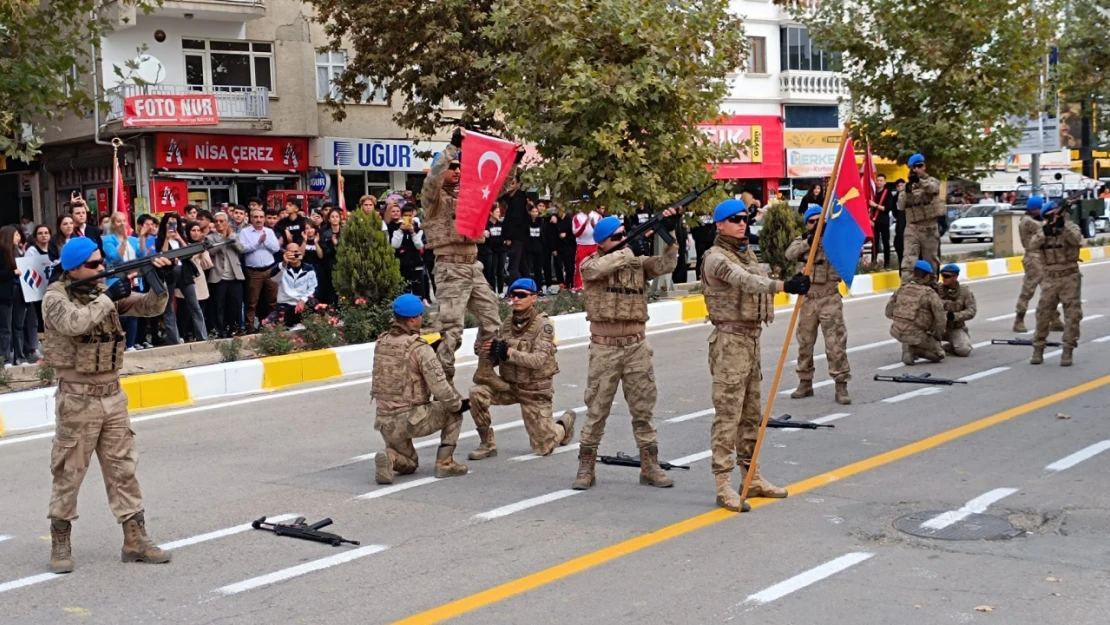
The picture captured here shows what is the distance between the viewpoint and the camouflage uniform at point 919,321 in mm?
14047

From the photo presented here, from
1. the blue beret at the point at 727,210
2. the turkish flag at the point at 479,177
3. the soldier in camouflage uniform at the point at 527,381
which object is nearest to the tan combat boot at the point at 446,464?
the soldier in camouflage uniform at the point at 527,381

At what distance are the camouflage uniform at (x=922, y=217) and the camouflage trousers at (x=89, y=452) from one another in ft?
34.8

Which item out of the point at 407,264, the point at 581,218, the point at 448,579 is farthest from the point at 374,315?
the point at 448,579

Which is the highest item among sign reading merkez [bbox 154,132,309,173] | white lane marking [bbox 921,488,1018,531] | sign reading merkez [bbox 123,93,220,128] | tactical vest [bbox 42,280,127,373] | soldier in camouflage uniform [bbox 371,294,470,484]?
sign reading merkez [bbox 123,93,220,128]

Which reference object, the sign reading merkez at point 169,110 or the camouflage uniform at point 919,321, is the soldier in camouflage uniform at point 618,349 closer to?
the camouflage uniform at point 919,321

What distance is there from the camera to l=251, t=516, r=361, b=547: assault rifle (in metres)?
7.59

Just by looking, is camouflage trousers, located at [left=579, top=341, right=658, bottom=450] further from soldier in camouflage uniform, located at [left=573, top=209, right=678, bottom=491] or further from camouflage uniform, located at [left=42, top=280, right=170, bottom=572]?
camouflage uniform, located at [left=42, top=280, right=170, bottom=572]

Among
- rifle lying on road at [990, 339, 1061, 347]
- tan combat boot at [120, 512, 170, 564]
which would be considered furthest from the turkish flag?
rifle lying on road at [990, 339, 1061, 347]

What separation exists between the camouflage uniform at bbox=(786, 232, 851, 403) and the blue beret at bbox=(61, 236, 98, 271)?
6.66 metres

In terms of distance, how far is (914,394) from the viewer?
40.5 ft

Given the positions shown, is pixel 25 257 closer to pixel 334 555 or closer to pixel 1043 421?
pixel 334 555

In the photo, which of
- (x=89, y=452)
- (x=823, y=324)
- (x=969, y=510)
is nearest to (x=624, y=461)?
(x=969, y=510)

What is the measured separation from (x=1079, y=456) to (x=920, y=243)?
266 inches

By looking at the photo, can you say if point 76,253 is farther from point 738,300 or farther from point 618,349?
point 738,300
